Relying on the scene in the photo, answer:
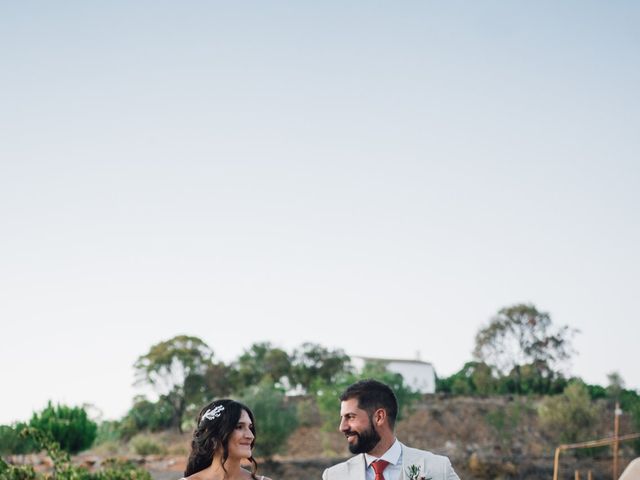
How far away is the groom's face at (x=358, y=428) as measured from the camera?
5.24 meters

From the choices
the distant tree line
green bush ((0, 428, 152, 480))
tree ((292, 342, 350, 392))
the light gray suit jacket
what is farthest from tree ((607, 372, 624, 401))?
the light gray suit jacket

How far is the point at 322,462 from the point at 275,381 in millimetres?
18585

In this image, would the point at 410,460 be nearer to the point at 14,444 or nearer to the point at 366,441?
the point at 366,441

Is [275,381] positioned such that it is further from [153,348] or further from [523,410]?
[523,410]

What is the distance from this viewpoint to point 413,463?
5.21 m

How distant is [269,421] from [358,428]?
2781cm

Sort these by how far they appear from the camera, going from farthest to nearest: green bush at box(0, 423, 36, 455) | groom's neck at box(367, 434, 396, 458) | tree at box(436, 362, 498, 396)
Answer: tree at box(436, 362, 498, 396), green bush at box(0, 423, 36, 455), groom's neck at box(367, 434, 396, 458)

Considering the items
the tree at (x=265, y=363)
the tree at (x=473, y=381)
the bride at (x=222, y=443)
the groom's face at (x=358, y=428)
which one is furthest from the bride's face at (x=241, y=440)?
the tree at (x=473, y=381)

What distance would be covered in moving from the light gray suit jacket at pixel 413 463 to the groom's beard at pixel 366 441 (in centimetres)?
12

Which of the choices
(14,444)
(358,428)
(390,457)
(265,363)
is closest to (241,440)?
(358,428)

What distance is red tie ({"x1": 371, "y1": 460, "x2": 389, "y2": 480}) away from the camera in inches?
204

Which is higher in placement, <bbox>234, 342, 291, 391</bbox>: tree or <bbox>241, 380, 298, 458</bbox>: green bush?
<bbox>234, 342, 291, 391</bbox>: tree

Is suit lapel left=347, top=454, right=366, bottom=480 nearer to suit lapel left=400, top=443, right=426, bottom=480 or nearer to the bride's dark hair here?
suit lapel left=400, top=443, right=426, bottom=480

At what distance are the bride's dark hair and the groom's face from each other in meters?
0.68
